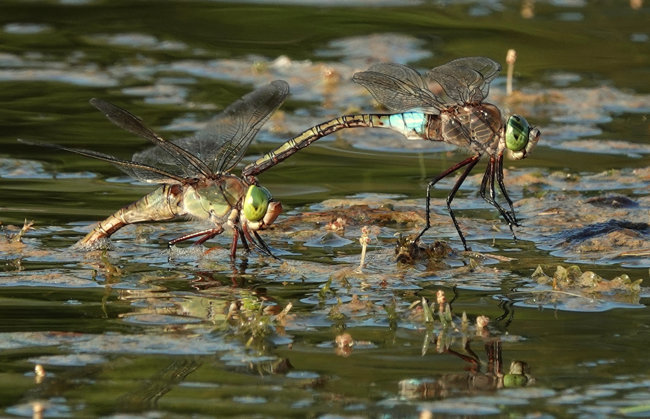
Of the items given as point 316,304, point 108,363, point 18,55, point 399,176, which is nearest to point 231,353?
point 108,363

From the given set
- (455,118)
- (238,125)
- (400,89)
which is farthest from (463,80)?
(238,125)

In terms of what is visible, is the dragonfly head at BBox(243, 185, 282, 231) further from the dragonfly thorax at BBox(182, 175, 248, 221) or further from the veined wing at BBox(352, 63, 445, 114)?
the veined wing at BBox(352, 63, 445, 114)

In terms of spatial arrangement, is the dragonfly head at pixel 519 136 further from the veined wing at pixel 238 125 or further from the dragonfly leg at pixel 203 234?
the dragonfly leg at pixel 203 234

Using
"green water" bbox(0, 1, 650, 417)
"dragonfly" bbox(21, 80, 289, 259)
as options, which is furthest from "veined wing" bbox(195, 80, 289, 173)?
"green water" bbox(0, 1, 650, 417)

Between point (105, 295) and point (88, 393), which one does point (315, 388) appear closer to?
point (88, 393)

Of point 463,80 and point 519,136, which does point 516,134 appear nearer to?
point 519,136
